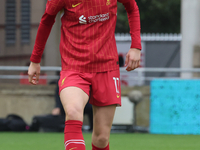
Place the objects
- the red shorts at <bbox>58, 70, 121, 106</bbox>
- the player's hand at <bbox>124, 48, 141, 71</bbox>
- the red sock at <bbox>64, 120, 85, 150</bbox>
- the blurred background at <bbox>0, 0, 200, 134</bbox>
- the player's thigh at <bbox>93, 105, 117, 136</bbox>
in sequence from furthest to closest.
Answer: the blurred background at <bbox>0, 0, 200, 134</bbox> → the player's thigh at <bbox>93, 105, 117, 136</bbox> → the player's hand at <bbox>124, 48, 141, 71</bbox> → the red shorts at <bbox>58, 70, 121, 106</bbox> → the red sock at <bbox>64, 120, 85, 150</bbox>

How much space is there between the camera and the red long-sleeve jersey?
10.2 ft

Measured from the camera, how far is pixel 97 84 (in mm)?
3133

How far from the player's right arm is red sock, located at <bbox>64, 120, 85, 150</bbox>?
670 mm

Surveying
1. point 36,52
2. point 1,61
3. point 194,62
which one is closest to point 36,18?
point 1,61

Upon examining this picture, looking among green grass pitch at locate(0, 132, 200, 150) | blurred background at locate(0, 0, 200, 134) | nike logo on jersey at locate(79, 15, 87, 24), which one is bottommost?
green grass pitch at locate(0, 132, 200, 150)

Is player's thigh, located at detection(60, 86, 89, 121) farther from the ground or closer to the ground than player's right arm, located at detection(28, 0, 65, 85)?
closer to the ground

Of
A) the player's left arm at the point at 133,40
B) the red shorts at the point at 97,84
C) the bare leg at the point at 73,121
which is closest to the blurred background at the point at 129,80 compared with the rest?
the player's left arm at the point at 133,40

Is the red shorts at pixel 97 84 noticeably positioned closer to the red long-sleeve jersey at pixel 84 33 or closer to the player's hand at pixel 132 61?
the red long-sleeve jersey at pixel 84 33

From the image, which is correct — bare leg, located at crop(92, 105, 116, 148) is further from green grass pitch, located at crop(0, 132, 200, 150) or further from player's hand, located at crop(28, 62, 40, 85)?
green grass pitch, located at crop(0, 132, 200, 150)

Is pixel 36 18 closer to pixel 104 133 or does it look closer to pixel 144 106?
pixel 144 106

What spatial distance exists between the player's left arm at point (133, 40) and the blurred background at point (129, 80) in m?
5.39

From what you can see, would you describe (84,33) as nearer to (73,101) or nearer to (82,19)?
(82,19)

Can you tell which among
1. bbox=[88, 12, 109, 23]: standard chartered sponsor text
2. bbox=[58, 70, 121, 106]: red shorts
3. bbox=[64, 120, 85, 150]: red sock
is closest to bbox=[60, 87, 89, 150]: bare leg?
bbox=[64, 120, 85, 150]: red sock

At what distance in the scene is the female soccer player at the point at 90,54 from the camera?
10.1 feet
